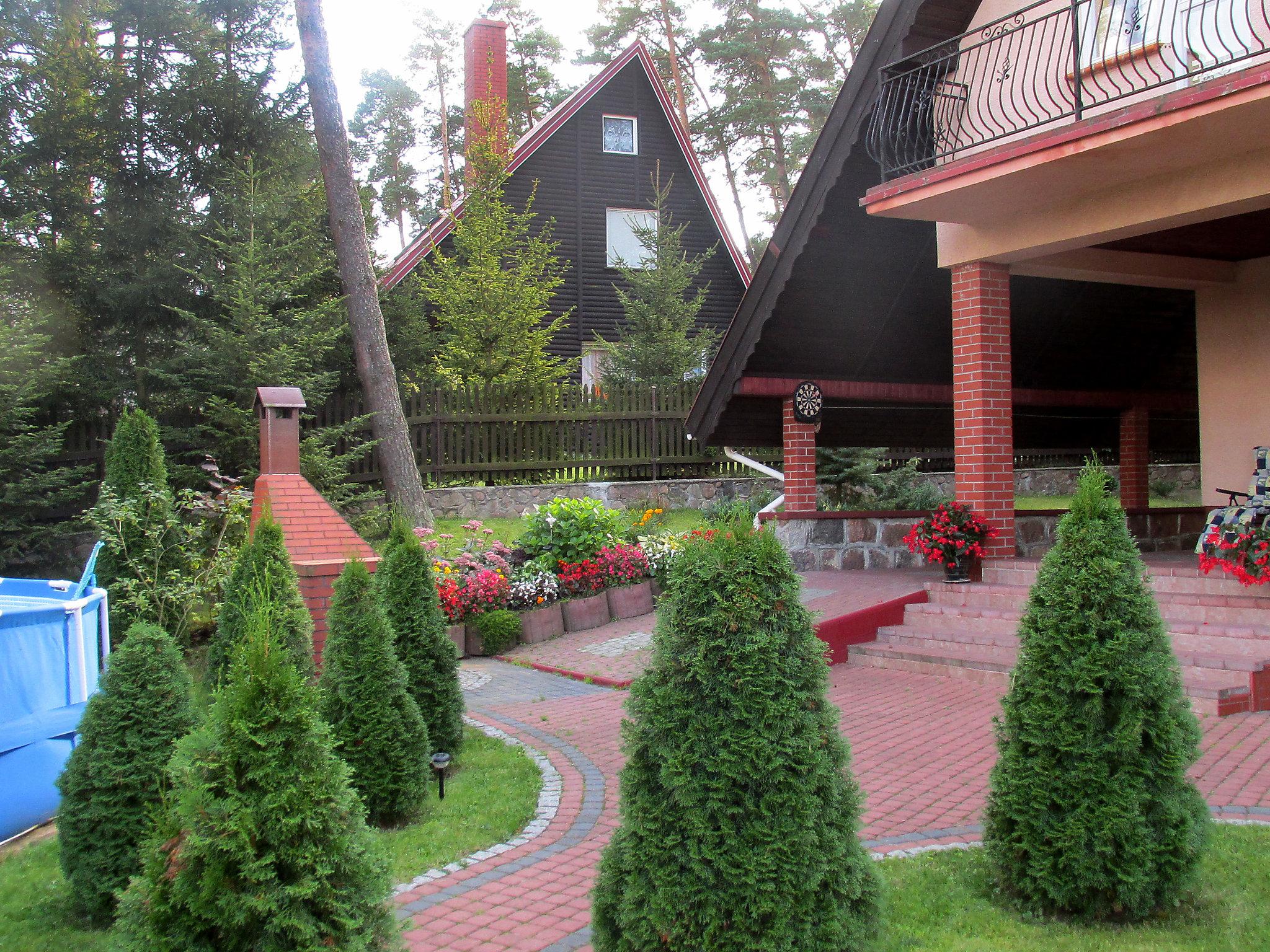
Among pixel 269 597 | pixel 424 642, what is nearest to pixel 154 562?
pixel 424 642

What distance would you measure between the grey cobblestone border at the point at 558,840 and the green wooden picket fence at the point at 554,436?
31.4ft

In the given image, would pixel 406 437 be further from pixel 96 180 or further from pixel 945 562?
pixel 945 562

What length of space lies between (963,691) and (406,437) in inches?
359

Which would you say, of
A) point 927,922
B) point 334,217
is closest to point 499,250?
point 334,217

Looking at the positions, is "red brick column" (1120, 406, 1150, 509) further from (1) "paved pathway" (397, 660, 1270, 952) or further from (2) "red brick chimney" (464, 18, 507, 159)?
(2) "red brick chimney" (464, 18, 507, 159)

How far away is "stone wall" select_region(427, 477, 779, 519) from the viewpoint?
15.6 meters

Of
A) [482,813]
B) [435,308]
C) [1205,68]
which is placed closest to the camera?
[482,813]

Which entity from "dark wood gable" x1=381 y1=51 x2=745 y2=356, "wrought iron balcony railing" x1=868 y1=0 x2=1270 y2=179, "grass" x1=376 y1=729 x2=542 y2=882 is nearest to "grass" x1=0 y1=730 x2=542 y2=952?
"grass" x1=376 y1=729 x2=542 y2=882

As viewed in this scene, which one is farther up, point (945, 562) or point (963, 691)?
point (945, 562)

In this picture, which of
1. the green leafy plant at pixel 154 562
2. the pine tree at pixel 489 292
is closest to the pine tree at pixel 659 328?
the pine tree at pixel 489 292

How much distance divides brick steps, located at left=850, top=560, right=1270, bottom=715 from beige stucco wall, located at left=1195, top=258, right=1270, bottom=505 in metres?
2.18

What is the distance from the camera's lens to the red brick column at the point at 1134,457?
12906mm

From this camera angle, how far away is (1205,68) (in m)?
6.77

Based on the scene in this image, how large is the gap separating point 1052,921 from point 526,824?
2.46m
